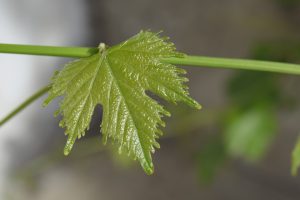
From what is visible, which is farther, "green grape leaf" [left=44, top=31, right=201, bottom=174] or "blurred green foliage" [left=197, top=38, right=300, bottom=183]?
"blurred green foliage" [left=197, top=38, right=300, bottom=183]

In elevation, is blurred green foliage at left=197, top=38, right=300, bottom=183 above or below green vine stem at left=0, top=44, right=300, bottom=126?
below

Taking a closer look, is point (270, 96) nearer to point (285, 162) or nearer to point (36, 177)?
point (285, 162)

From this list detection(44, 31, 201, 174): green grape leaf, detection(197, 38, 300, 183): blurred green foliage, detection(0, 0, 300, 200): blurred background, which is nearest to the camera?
detection(44, 31, 201, 174): green grape leaf

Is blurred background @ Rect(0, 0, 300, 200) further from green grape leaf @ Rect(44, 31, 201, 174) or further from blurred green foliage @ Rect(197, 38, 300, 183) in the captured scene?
green grape leaf @ Rect(44, 31, 201, 174)

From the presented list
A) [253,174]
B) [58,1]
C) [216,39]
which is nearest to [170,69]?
[216,39]

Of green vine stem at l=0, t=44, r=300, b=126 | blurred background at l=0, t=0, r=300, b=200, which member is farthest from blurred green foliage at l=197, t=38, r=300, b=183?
green vine stem at l=0, t=44, r=300, b=126

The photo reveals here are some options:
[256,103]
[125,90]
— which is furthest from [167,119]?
[125,90]
